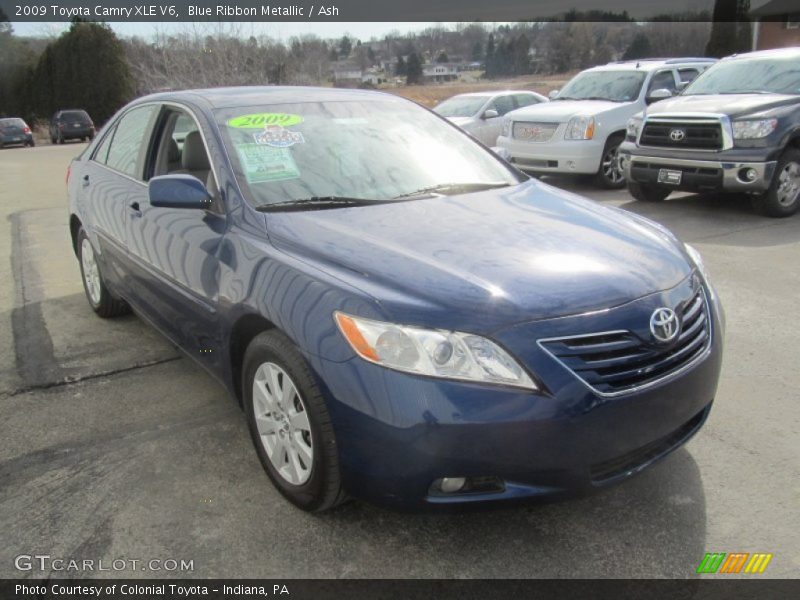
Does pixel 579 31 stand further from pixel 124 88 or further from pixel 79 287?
pixel 124 88

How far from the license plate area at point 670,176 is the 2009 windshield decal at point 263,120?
583 cm

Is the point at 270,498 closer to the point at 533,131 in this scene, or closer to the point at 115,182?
the point at 115,182

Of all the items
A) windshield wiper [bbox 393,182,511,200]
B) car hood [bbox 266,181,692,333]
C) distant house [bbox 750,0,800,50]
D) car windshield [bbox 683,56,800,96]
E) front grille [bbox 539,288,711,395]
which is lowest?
front grille [bbox 539,288,711,395]

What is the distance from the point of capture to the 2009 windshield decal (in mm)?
3344

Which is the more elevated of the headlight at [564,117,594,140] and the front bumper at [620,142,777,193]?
the headlight at [564,117,594,140]

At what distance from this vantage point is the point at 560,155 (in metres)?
9.97

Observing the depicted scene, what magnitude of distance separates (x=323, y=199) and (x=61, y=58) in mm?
44297

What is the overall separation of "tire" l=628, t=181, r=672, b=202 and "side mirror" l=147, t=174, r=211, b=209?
709 cm

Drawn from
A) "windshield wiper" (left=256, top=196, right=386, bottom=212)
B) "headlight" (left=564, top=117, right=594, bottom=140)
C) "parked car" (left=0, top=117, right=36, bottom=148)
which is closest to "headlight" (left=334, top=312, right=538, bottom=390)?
"windshield wiper" (left=256, top=196, right=386, bottom=212)

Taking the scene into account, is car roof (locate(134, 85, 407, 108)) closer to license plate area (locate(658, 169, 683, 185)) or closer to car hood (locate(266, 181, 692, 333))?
car hood (locate(266, 181, 692, 333))

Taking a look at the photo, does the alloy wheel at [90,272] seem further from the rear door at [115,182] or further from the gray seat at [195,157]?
the gray seat at [195,157]

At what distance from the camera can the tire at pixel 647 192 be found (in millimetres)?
8953

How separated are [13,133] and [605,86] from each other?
29140mm

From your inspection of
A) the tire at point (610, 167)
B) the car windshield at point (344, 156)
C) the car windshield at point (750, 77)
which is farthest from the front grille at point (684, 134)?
the car windshield at point (344, 156)
